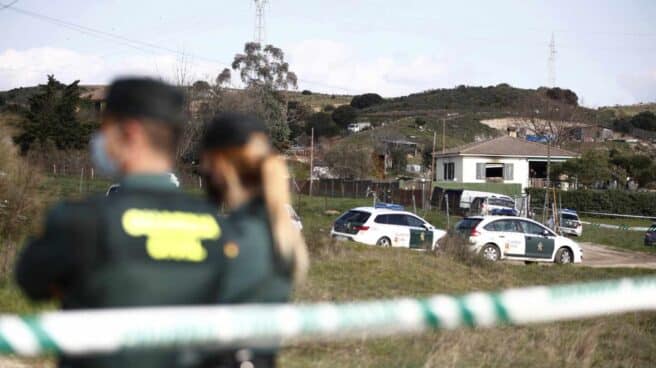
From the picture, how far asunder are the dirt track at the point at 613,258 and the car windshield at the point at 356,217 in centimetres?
691

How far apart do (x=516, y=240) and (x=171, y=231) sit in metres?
21.2

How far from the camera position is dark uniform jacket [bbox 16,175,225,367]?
2.29 metres

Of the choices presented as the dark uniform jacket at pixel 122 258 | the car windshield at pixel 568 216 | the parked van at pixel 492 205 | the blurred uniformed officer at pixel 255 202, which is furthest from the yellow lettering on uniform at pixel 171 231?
the car windshield at pixel 568 216

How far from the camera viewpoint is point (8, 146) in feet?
51.4

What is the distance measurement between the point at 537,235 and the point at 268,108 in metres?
35.9

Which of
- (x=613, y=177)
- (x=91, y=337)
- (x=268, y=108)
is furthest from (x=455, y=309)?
(x=613, y=177)

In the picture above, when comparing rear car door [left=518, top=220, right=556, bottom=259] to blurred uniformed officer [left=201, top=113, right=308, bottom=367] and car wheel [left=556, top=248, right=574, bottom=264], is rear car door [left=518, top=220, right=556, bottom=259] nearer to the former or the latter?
car wheel [left=556, top=248, right=574, bottom=264]

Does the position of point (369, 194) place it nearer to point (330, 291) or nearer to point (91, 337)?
point (330, 291)

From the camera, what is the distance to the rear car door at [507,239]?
22719 millimetres

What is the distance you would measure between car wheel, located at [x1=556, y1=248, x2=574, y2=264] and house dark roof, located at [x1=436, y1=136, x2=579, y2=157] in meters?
37.7

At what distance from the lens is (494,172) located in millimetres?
63844

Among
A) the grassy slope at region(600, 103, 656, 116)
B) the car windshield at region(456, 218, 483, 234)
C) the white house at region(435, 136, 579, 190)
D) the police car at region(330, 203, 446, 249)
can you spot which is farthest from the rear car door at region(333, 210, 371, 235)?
the grassy slope at region(600, 103, 656, 116)

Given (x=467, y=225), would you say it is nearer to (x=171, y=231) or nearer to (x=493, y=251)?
(x=493, y=251)

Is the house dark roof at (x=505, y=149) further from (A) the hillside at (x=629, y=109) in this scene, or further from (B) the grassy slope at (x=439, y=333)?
(A) the hillside at (x=629, y=109)
